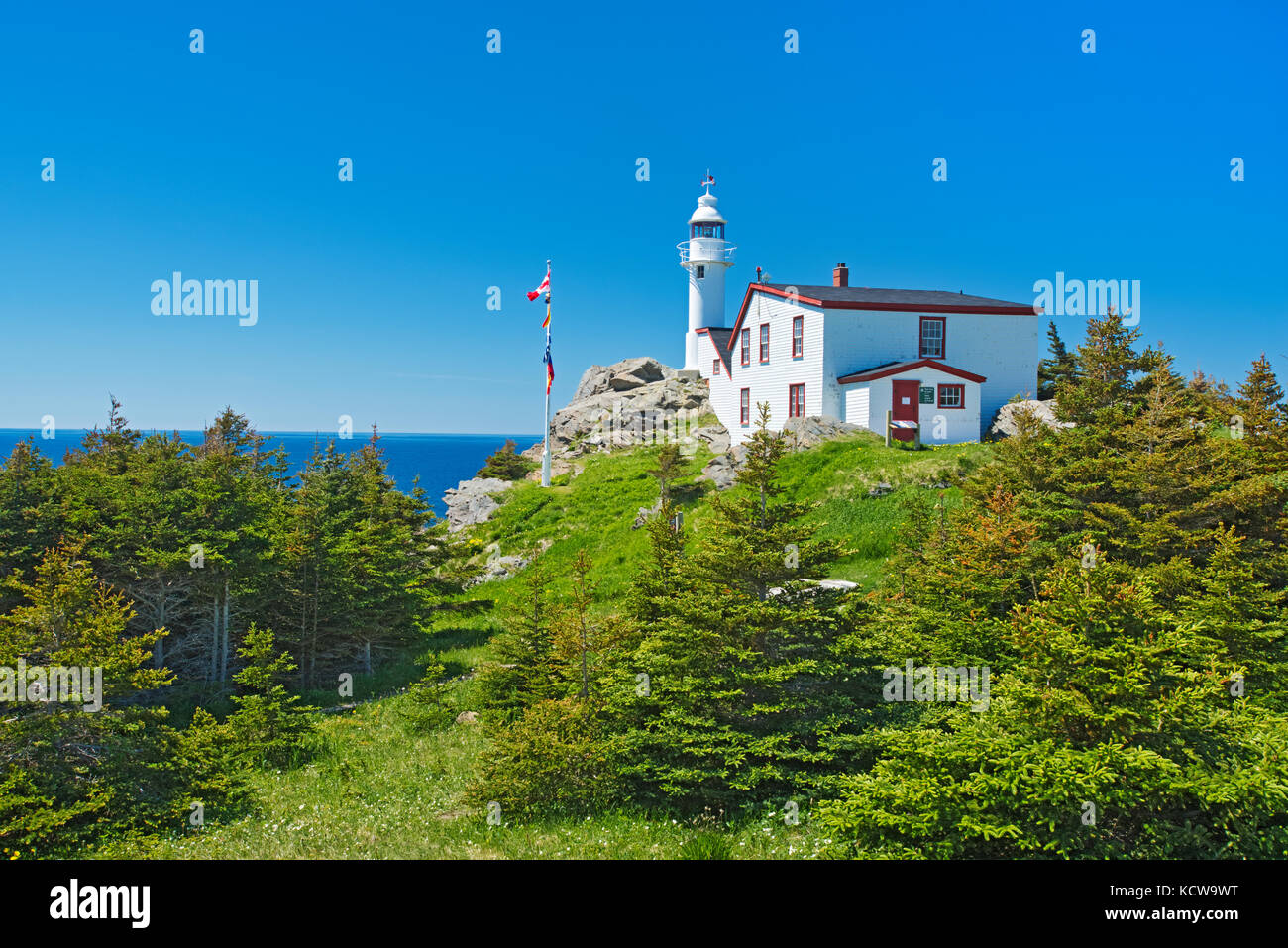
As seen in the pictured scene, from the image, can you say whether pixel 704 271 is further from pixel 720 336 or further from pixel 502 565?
pixel 502 565

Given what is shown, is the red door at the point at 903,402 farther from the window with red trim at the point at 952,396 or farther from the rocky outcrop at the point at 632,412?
the rocky outcrop at the point at 632,412

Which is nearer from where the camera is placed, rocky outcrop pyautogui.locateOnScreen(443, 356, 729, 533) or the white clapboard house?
the white clapboard house

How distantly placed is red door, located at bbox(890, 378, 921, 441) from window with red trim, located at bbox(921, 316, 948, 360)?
160 inches

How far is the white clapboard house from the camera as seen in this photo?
33.5 metres

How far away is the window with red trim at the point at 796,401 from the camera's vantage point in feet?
120

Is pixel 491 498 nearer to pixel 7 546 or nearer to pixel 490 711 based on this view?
pixel 7 546

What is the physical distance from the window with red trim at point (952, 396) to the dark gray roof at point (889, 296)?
15.9ft

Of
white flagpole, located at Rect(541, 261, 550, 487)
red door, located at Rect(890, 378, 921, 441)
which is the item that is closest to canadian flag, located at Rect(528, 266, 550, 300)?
white flagpole, located at Rect(541, 261, 550, 487)

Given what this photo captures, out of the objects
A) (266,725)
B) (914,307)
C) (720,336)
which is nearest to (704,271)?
(720,336)

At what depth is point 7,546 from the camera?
1908 centimetres

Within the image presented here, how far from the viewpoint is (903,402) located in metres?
33.3

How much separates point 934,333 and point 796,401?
24.5 feet

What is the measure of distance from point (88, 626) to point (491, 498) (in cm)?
3013

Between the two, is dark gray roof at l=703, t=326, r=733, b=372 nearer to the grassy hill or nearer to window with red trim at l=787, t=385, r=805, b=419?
window with red trim at l=787, t=385, r=805, b=419
